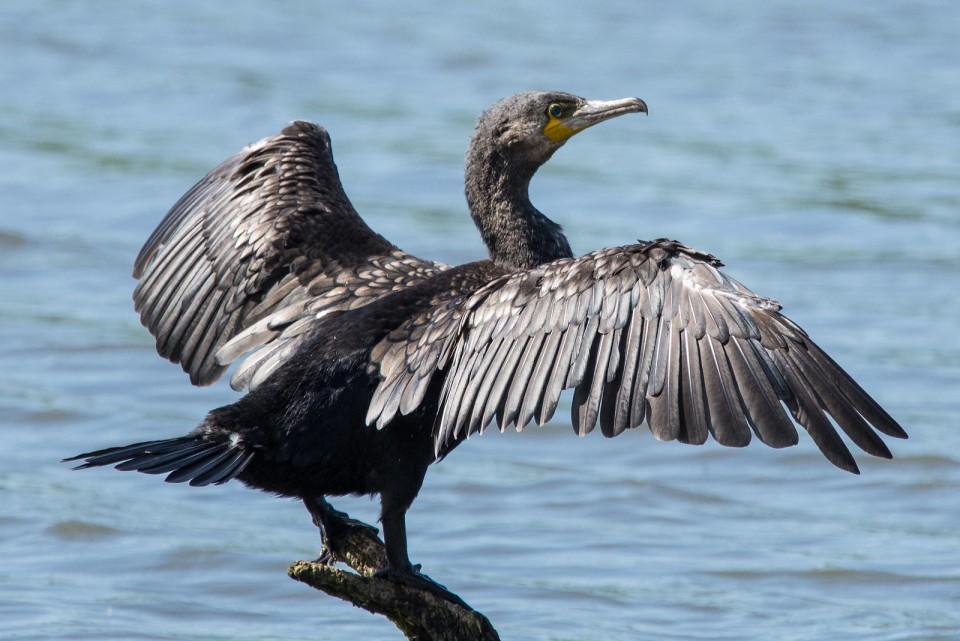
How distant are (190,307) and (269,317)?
1.60 ft

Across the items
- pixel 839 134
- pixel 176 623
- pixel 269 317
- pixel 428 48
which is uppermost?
pixel 428 48

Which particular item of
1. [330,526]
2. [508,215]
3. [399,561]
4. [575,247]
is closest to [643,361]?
[399,561]

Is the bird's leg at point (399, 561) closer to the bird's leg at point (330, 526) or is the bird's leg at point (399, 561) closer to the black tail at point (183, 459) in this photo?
the bird's leg at point (330, 526)

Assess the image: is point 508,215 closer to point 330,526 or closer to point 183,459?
point 330,526

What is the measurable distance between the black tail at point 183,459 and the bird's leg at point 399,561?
1.68 ft

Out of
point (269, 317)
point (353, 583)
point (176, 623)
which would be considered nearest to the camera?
point (353, 583)

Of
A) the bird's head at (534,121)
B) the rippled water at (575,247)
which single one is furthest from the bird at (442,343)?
the rippled water at (575,247)

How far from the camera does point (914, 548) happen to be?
27.1ft

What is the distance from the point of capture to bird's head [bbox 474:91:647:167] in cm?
610

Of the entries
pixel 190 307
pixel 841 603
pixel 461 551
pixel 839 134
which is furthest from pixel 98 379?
pixel 839 134

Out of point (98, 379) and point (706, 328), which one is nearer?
point (706, 328)

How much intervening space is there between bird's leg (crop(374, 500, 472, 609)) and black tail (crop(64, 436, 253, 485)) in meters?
0.51

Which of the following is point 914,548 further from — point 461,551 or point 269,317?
point 269,317

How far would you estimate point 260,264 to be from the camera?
612cm
